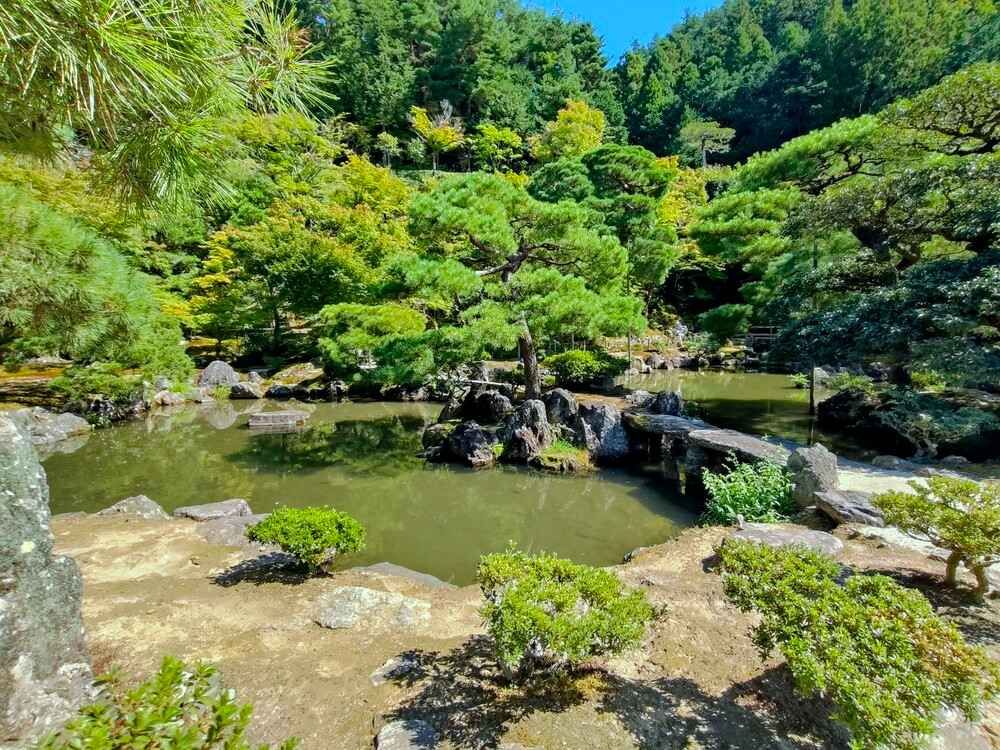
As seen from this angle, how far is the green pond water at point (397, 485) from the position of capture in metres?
5.10

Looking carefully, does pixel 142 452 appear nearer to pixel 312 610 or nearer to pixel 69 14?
pixel 312 610

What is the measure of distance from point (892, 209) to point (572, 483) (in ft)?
21.4

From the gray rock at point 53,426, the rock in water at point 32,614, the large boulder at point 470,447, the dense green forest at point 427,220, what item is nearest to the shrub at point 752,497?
the dense green forest at point 427,220

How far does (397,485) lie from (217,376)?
35.3 ft

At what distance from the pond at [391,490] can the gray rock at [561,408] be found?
4.48ft

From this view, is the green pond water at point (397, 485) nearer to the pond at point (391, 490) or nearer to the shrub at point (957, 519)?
the pond at point (391, 490)

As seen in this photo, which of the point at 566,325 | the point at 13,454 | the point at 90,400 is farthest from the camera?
the point at 90,400

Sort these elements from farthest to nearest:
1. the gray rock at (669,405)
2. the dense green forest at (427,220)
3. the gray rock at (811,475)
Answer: the gray rock at (669,405) → the gray rock at (811,475) → the dense green forest at (427,220)

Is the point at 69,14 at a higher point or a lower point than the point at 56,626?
higher

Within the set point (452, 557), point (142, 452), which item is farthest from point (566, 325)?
point (142, 452)

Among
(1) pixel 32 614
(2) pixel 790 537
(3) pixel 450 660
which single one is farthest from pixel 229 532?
(2) pixel 790 537

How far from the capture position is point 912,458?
251 inches

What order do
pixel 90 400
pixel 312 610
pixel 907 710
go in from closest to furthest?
pixel 907 710
pixel 312 610
pixel 90 400

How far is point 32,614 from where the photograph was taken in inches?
74.4
